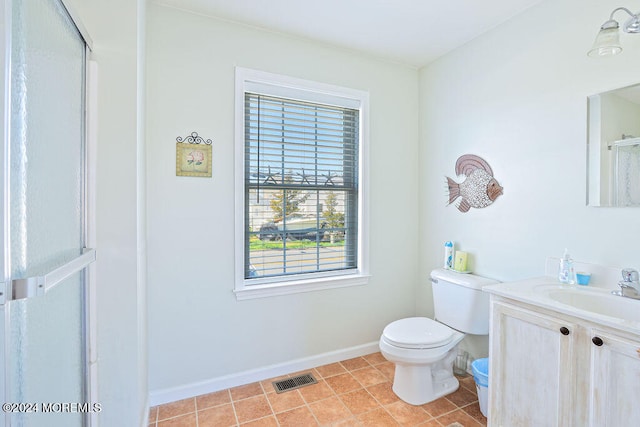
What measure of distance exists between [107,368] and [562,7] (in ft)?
9.75

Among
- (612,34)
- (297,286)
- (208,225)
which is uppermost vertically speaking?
(612,34)

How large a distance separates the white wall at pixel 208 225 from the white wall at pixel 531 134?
0.82m

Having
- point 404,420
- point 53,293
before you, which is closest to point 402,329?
point 404,420

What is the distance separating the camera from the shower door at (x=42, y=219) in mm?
658

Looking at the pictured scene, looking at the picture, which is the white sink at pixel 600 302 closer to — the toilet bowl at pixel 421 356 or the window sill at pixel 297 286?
the toilet bowl at pixel 421 356

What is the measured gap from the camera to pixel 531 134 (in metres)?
1.89

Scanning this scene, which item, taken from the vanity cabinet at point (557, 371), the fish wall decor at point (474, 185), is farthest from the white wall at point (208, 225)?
the vanity cabinet at point (557, 371)

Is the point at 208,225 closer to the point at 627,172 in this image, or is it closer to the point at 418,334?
the point at 418,334

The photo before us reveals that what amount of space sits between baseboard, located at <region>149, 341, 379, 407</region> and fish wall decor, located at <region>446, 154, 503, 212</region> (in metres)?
1.38

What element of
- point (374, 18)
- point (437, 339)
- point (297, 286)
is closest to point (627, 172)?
point (437, 339)

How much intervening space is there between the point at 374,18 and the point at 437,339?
6.79 feet

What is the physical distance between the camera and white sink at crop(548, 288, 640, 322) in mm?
1363

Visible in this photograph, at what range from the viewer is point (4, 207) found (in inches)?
25.0

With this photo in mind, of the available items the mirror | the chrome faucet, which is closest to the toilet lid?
the chrome faucet
